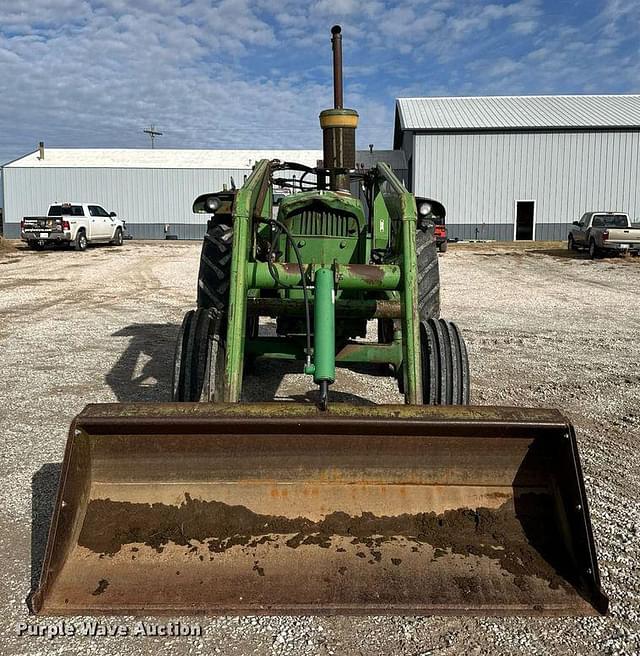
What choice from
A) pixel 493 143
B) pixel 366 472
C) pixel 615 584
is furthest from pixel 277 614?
pixel 493 143

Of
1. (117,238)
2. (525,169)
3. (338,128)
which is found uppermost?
(525,169)

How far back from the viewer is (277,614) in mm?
2588

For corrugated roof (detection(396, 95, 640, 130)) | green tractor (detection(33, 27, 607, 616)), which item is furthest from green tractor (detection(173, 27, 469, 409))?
corrugated roof (detection(396, 95, 640, 130))

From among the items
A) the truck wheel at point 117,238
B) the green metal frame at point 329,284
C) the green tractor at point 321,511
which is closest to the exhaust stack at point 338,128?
the green metal frame at point 329,284

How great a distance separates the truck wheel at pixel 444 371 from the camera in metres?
4.04

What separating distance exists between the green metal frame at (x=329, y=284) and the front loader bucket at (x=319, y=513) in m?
0.51

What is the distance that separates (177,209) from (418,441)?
3563 centimetres

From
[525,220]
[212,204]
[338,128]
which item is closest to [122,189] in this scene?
[525,220]

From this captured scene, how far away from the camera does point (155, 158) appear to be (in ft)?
132

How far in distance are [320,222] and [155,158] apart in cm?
3725

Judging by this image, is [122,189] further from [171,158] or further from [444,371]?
[444,371]

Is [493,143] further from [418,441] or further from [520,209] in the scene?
[418,441]

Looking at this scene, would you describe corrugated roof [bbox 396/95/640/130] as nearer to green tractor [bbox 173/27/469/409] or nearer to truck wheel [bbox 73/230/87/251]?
truck wheel [bbox 73/230/87/251]

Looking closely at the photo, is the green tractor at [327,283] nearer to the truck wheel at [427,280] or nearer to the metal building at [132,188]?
the truck wheel at [427,280]
